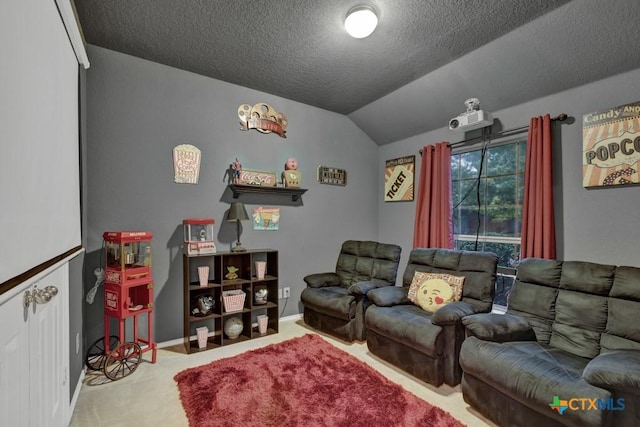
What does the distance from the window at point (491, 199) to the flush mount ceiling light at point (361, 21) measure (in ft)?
6.48

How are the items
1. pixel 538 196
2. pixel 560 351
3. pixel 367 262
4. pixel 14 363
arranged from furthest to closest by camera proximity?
pixel 367 262, pixel 538 196, pixel 560 351, pixel 14 363

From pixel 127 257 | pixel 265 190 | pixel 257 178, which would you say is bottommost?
pixel 127 257

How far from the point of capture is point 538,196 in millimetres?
2740

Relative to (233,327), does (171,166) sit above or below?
above

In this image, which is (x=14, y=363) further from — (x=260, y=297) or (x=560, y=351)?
(x=560, y=351)

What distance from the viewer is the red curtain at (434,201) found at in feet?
11.6

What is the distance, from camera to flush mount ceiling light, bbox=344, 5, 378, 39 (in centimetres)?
210

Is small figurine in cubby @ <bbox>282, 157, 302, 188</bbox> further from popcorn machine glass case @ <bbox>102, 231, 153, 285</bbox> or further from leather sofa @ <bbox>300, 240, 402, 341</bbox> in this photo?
popcorn machine glass case @ <bbox>102, 231, 153, 285</bbox>

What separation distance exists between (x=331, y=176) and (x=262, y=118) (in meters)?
1.21

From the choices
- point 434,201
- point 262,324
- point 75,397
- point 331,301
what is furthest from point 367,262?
point 75,397

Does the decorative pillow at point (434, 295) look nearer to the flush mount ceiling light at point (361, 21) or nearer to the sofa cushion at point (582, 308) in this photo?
the sofa cushion at point (582, 308)

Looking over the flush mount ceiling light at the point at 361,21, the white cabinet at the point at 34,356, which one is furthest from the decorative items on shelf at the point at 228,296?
the flush mount ceiling light at the point at 361,21

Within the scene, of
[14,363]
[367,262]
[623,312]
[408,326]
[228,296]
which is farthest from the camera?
[367,262]

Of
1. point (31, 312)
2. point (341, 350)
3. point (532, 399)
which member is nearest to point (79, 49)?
point (31, 312)
